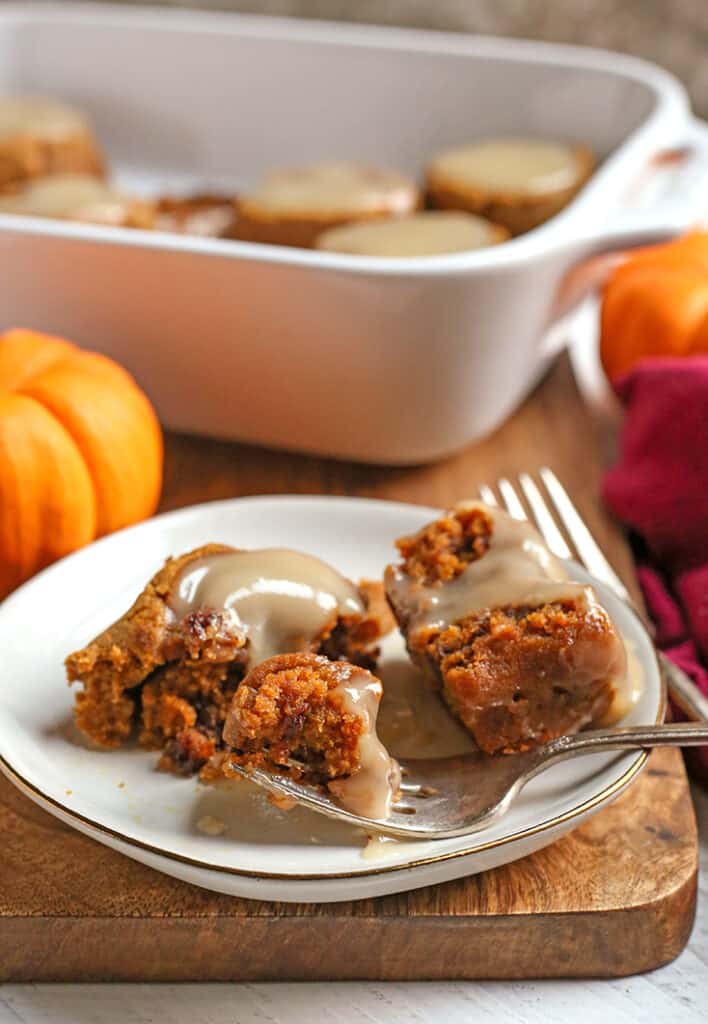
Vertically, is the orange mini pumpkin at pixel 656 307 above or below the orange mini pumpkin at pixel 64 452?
above

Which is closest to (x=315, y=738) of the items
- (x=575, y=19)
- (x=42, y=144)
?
(x=42, y=144)

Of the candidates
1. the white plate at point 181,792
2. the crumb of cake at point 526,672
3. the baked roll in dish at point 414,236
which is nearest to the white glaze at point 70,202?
the baked roll in dish at point 414,236

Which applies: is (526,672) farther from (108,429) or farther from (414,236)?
(414,236)

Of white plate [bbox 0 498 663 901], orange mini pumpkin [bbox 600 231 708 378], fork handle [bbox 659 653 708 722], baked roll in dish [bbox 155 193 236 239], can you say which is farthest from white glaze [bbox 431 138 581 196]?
fork handle [bbox 659 653 708 722]

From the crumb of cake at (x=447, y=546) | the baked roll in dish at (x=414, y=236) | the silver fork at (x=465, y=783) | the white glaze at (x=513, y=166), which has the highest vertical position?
the white glaze at (x=513, y=166)

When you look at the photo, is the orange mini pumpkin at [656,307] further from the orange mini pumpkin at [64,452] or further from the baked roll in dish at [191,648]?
the baked roll in dish at [191,648]

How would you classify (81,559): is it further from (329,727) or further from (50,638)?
(329,727)

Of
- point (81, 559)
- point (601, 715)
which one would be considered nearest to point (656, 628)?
point (601, 715)
